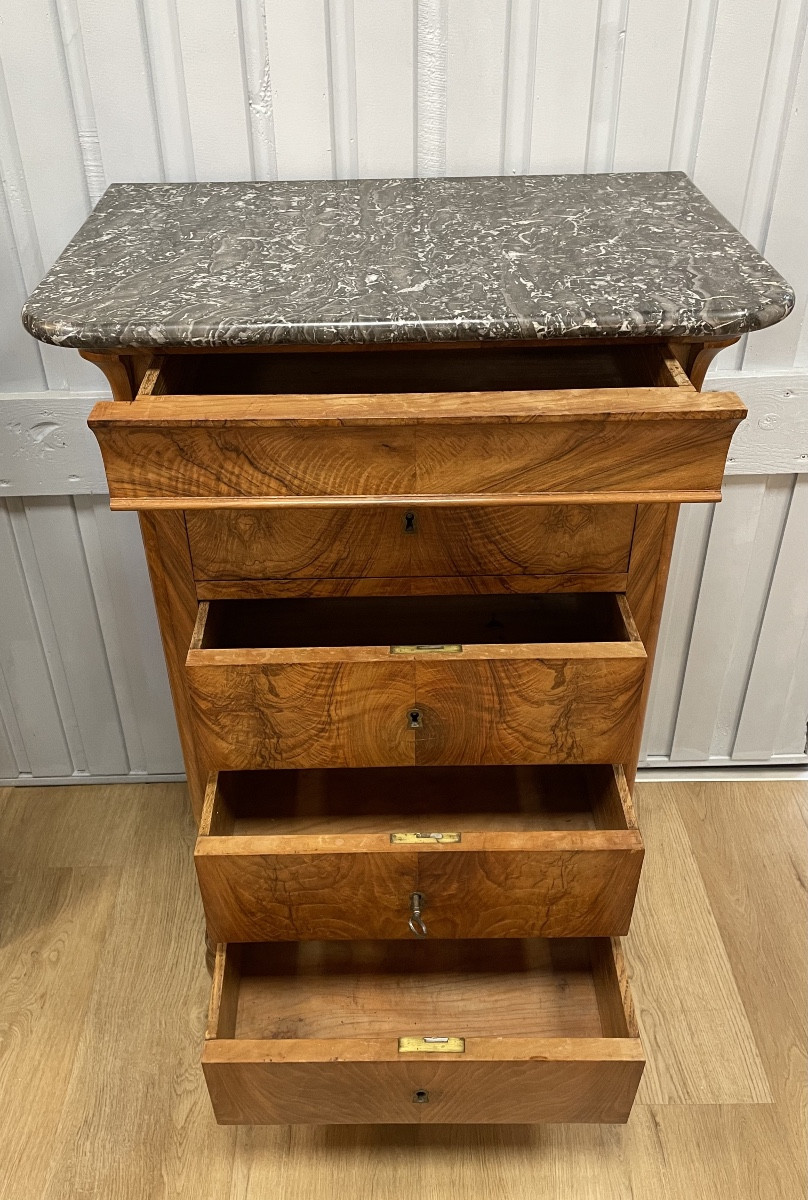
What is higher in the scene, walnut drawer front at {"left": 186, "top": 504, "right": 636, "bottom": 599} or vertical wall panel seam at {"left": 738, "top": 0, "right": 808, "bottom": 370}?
vertical wall panel seam at {"left": 738, "top": 0, "right": 808, "bottom": 370}

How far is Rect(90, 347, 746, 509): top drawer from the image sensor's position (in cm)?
87

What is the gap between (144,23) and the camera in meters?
1.19

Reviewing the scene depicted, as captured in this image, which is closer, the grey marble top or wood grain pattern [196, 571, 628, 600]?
the grey marble top

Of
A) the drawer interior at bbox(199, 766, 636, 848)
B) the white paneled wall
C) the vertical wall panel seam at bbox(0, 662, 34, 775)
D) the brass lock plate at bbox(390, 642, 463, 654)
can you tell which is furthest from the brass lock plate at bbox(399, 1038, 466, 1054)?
the vertical wall panel seam at bbox(0, 662, 34, 775)

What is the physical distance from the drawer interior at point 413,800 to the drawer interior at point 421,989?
159 millimetres

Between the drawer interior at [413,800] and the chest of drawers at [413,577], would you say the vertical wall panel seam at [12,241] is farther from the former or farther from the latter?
the drawer interior at [413,800]

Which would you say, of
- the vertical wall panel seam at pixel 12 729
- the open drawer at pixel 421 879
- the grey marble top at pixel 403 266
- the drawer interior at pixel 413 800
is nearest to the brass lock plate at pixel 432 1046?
the open drawer at pixel 421 879

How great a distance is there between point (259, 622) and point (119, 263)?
46 cm

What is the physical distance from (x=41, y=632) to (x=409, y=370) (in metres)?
0.83

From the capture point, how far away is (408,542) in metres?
1.03

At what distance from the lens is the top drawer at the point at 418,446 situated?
87 centimetres

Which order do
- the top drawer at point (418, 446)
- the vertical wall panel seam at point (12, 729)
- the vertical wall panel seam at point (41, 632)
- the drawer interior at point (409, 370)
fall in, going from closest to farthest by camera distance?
1. the top drawer at point (418, 446)
2. the drawer interior at point (409, 370)
3. the vertical wall panel seam at point (41, 632)
4. the vertical wall panel seam at point (12, 729)

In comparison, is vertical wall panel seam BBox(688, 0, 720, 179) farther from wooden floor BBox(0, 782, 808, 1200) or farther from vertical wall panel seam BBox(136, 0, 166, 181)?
wooden floor BBox(0, 782, 808, 1200)

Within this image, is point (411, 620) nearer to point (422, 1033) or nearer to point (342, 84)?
point (422, 1033)
